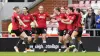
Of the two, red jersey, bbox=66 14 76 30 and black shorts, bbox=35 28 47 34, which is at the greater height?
red jersey, bbox=66 14 76 30

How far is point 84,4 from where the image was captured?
3206 cm

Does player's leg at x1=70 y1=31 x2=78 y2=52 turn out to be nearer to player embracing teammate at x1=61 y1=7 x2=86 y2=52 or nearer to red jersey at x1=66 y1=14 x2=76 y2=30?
player embracing teammate at x1=61 y1=7 x2=86 y2=52

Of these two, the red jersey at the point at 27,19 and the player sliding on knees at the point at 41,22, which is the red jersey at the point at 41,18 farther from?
the red jersey at the point at 27,19

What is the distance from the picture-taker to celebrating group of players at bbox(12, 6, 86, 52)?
2686cm

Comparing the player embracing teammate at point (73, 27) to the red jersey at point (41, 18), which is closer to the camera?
the player embracing teammate at point (73, 27)

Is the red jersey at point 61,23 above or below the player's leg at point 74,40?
above

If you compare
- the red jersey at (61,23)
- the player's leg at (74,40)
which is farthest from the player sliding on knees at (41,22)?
the player's leg at (74,40)

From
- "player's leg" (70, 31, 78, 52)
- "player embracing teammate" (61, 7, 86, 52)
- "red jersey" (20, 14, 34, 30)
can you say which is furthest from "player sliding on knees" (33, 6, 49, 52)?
"player's leg" (70, 31, 78, 52)

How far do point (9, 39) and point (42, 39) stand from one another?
2019 millimetres

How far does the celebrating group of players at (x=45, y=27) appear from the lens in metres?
26.9

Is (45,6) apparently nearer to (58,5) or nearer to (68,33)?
(58,5)

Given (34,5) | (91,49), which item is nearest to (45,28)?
(91,49)

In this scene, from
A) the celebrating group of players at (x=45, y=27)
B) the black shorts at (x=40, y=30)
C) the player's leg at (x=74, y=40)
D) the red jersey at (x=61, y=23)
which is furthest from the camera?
the black shorts at (x=40, y=30)

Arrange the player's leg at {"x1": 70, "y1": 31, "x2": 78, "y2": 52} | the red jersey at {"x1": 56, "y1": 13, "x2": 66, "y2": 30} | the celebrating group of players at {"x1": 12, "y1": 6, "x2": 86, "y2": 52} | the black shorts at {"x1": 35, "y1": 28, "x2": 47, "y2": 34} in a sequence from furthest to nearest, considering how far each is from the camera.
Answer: the black shorts at {"x1": 35, "y1": 28, "x2": 47, "y2": 34}
the red jersey at {"x1": 56, "y1": 13, "x2": 66, "y2": 30}
the celebrating group of players at {"x1": 12, "y1": 6, "x2": 86, "y2": 52}
the player's leg at {"x1": 70, "y1": 31, "x2": 78, "y2": 52}
